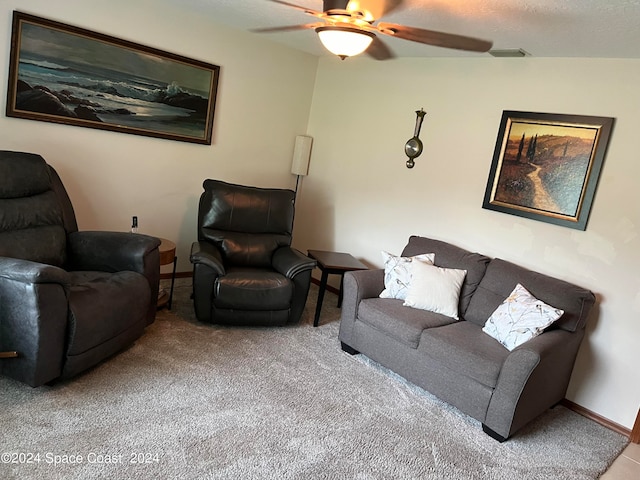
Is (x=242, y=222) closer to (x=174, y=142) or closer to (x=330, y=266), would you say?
(x=330, y=266)

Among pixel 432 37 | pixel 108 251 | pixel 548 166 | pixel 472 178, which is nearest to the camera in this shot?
pixel 432 37

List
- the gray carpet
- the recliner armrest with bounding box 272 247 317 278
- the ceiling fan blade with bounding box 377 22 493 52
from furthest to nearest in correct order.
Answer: the recliner armrest with bounding box 272 247 317 278 < the ceiling fan blade with bounding box 377 22 493 52 < the gray carpet

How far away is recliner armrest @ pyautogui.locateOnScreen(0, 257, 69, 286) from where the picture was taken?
2234mm

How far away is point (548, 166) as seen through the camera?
3295mm

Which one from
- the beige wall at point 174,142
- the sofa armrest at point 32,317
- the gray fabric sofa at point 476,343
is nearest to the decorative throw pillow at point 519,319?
the gray fabric sofa at point 476,343

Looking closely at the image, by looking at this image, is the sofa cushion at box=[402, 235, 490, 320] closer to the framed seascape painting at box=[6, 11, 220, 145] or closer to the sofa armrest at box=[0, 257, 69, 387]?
the framed seascape painting at box=[6, 11, 220, 145]

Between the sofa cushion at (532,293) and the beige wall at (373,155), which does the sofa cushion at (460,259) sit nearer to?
the sofa cushion at (532,293)

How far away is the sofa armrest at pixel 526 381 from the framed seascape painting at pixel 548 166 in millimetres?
892

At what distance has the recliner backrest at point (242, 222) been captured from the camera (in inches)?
152

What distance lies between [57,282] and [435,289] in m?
2.30

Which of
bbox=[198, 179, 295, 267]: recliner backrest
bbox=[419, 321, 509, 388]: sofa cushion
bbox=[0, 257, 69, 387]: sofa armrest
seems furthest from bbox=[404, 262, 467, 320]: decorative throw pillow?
bbox=[0, 257, 69, 387]: sofa armrest

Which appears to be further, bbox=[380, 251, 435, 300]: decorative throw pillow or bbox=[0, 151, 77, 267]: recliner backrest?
bbox=[380, 251, 435, 300]: decorative throw pillow

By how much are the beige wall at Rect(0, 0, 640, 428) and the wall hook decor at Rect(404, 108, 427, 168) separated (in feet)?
0.20

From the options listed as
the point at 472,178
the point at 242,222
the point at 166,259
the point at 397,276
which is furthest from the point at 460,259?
the point at 166,259
